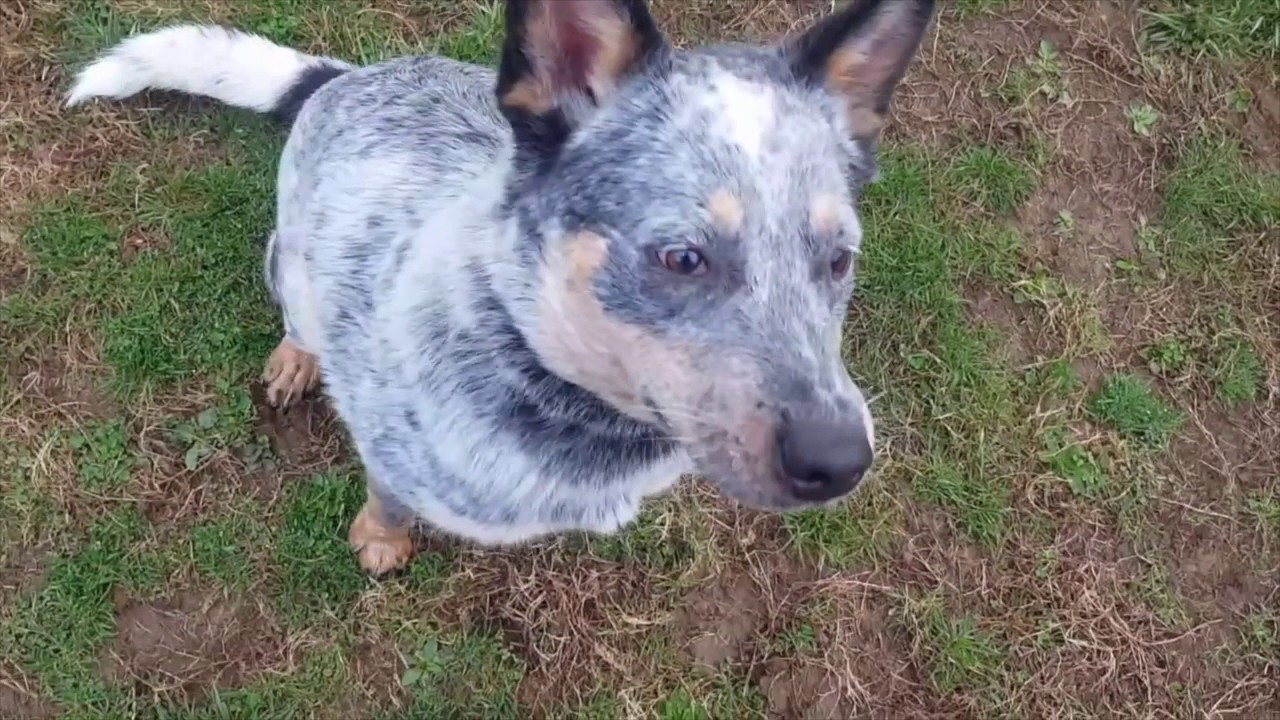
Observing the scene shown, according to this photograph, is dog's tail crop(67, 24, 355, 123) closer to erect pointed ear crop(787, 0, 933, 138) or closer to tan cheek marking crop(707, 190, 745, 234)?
erect pointed ear crop(787, 0, 933, 138)

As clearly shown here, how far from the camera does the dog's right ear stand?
2.32 meters

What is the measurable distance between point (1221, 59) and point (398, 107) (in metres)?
3.94

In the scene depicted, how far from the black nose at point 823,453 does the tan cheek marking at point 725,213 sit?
401mm

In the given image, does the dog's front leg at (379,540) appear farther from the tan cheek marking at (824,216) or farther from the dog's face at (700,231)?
the tan cheek marking at (824,216)

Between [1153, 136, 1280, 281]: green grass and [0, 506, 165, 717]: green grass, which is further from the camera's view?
[1153, 136, 1280, 281]: green grass

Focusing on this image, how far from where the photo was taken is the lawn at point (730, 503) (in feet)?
12.6

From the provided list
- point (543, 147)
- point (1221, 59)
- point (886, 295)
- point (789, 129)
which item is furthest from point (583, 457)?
point (1221, 59)

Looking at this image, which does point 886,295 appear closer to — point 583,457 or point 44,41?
point 583,457

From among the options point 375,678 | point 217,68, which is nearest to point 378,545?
point 375,678

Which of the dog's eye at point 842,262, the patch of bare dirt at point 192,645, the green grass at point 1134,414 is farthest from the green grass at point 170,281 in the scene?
the green grass at point 1134,414

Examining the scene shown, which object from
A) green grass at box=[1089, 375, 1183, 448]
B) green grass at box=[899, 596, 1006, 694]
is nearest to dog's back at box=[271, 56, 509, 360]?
green grass at box=[899, 596, 1006, 694]

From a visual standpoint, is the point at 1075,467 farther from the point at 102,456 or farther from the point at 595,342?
the point at 102,456

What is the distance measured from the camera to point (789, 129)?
2299 millimetres

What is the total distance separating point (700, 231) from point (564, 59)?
0.53 m
